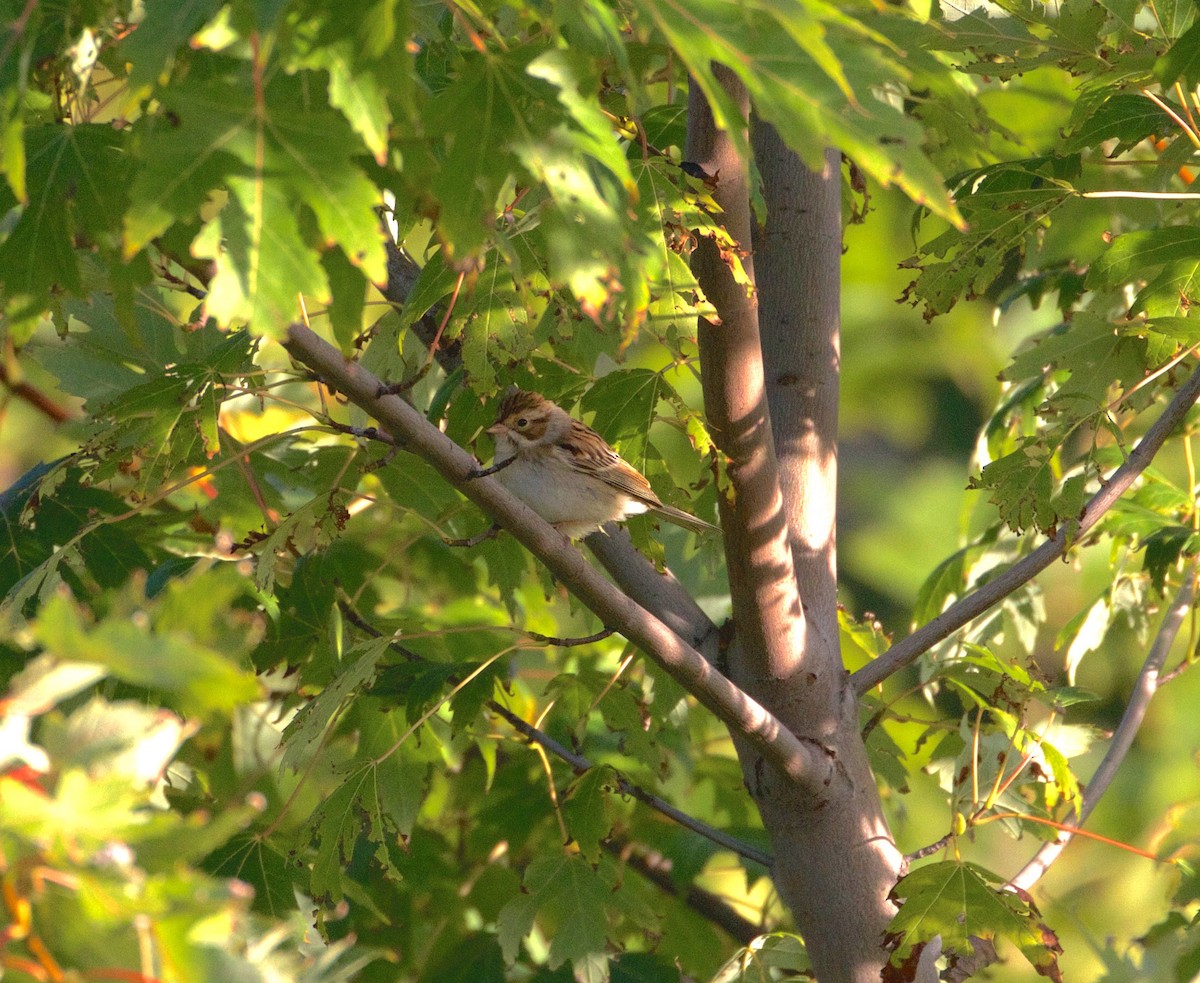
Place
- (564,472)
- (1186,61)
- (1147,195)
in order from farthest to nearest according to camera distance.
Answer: (564,472), (1147,195), (1186,61)

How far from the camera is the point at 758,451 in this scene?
8.13 ft

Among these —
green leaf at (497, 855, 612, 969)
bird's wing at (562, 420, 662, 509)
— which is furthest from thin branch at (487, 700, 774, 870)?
bird's wing at (562, 420, 662, 509)

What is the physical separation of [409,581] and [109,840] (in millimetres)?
2335

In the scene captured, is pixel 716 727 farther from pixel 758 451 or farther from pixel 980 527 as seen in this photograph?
pixel 758 451

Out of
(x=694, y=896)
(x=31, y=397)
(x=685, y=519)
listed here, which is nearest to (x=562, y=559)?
(x=685, y=519)

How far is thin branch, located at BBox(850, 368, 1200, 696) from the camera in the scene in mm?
2570

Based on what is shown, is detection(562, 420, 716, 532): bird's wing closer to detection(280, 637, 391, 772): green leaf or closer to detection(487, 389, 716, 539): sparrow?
detection(487, 389, 716, 539): sparrow

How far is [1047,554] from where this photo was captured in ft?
8.55

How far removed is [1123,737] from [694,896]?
4.24 feet

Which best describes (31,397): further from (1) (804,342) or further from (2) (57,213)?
(1) (804,342)

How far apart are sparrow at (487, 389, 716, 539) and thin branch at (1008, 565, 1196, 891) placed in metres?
1.06

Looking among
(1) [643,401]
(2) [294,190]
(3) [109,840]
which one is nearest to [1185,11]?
(1) [643,401]

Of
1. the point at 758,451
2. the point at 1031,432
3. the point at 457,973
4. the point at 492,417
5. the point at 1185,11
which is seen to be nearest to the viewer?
the point at 758,451

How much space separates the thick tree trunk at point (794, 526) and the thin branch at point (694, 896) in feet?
2.67
